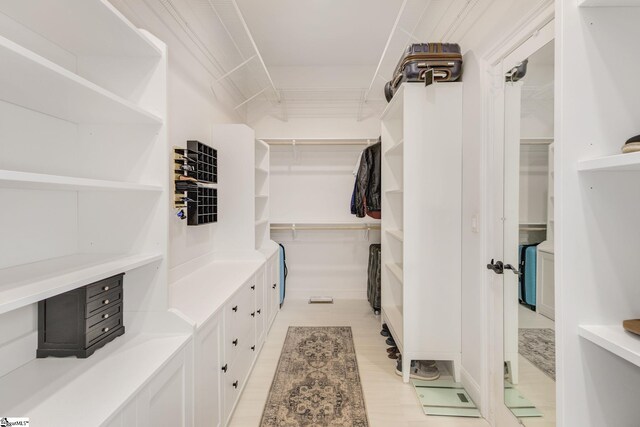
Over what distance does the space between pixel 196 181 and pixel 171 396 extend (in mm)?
1470

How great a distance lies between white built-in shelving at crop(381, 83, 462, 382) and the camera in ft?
6.79

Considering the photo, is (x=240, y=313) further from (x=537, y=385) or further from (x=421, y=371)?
(x=537, y=385)

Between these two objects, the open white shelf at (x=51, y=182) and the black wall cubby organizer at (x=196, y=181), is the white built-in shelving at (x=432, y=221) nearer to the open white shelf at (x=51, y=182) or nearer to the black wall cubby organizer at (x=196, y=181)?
the black wall cubby organizer at (x=196, y=181)

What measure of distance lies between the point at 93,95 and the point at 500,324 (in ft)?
7.25

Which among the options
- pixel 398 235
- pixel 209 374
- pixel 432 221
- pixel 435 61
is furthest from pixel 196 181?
pixel 435 61

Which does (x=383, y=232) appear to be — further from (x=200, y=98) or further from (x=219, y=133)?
(x=200, y=98)

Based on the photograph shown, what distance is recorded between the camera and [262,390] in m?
2.08

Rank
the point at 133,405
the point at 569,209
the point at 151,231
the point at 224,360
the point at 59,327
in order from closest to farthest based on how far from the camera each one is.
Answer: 1. the point at 569,209
2. the point at 133,405
3. the point at 59,327
4. the point at 151,231
5. the point at 224,360

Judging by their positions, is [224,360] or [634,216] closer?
[634,216]

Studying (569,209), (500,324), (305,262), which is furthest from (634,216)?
(305,262)

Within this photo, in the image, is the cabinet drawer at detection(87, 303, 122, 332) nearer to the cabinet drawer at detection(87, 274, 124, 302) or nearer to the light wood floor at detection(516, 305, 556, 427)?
the cabinet drawer at detection(87, 274, 124, 302)

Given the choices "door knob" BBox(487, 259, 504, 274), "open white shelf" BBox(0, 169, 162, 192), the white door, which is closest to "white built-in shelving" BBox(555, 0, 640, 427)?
the white door

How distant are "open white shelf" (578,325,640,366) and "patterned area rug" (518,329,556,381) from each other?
73 cm

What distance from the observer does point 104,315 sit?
1127 millimetres
